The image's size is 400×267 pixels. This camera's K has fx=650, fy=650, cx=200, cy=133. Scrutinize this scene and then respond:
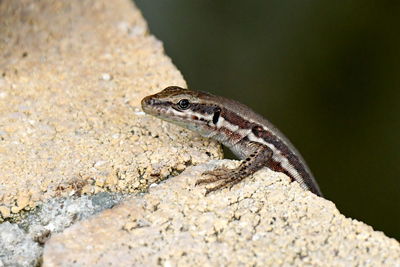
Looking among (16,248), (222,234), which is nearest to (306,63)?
(222,234)

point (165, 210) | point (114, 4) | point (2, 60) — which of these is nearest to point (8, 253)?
point (165, 210)

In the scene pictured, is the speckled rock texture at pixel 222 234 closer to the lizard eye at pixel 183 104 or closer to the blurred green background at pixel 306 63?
the lizard eye at pixel 183 104

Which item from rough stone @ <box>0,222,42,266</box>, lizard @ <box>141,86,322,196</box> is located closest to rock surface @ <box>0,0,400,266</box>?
rough stone @ <box>0,222,42,266</box>

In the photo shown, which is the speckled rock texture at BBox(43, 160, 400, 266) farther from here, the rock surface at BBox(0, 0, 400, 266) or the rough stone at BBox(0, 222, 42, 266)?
the rough stone at BBox(0, 222, 42, 266)

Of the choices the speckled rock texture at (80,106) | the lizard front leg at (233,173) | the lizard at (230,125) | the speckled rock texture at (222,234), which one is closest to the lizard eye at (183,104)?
the lizard at (230,125)

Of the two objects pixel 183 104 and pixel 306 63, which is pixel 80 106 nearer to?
pixel 183 104

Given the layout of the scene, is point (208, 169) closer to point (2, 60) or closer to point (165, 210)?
point (165, 210)
